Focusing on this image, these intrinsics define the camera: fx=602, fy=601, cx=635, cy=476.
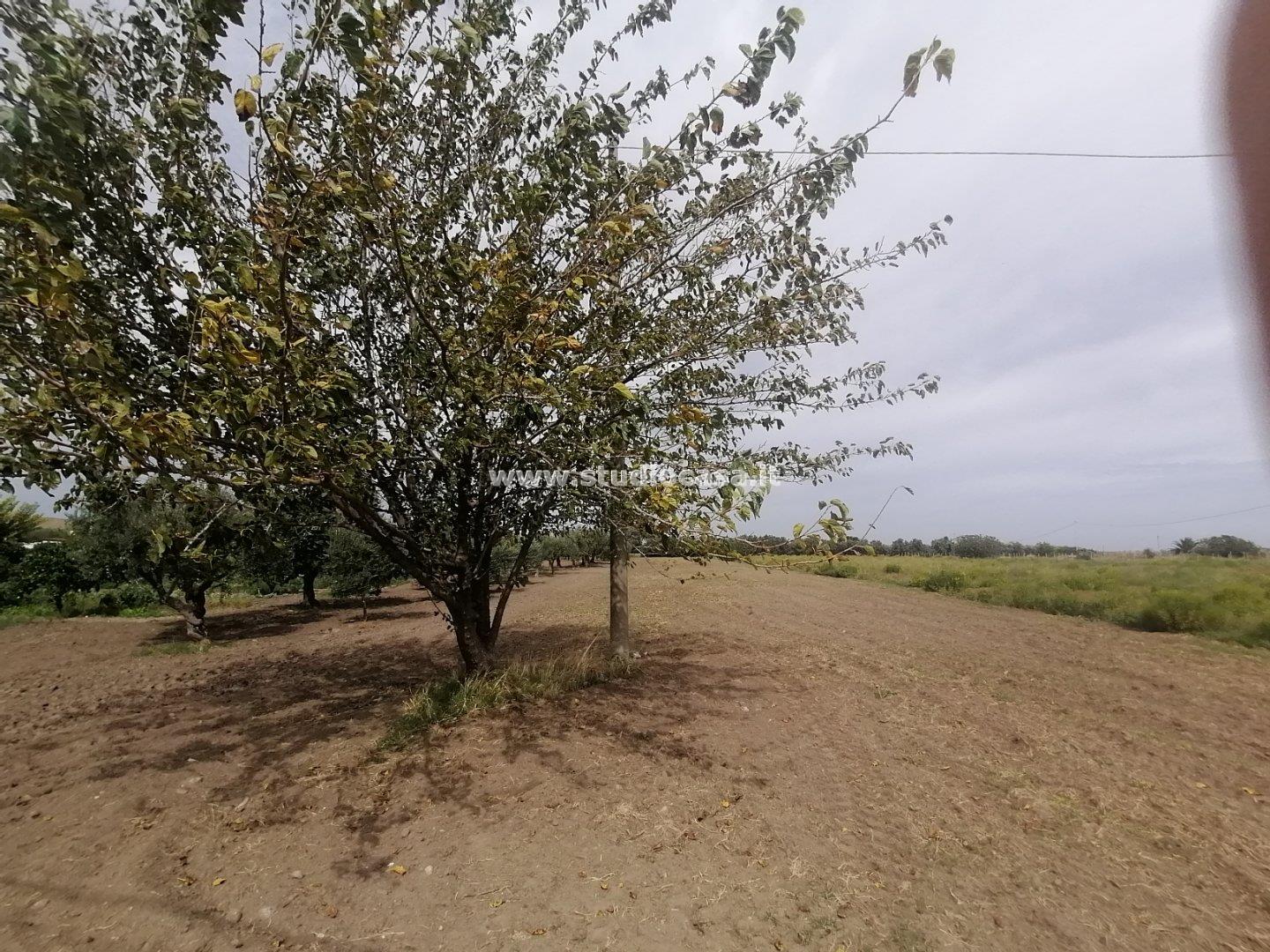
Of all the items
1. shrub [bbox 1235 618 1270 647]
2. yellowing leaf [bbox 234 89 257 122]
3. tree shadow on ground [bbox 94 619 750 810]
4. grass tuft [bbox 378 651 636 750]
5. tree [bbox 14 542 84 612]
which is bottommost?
shrub [bbox 1235 618 1270 647]

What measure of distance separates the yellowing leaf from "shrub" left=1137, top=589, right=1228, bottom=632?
62.4 feet

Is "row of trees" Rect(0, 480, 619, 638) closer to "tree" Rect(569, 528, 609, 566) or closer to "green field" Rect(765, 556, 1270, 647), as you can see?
"tree" Rect(569, 528, 609, 566)

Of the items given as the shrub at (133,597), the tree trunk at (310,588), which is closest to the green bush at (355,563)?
the tree trunk at (310,588)

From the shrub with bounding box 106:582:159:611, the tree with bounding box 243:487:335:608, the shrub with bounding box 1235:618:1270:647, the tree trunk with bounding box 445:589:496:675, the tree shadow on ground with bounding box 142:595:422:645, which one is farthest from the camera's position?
the shrub with bounding box 106:582:159:611

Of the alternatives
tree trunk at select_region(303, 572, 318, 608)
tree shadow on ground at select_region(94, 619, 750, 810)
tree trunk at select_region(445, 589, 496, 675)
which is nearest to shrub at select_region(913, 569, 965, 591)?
tree shadow on ground at select_region(94, 619, 750, 810)

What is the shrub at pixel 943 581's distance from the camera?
25.6 m

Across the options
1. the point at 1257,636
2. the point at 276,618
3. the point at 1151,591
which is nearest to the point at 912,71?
the point at 1257,636

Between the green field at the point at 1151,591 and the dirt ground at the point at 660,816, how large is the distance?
418cm

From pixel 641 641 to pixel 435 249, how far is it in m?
7.50

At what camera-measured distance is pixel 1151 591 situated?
1572 cm

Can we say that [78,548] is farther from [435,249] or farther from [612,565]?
[435,249]

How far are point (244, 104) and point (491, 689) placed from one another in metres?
5.34

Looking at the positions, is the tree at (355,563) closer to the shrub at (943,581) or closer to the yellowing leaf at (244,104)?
the yellowing leaf at (244,104)

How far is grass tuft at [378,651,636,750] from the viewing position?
5801mm
